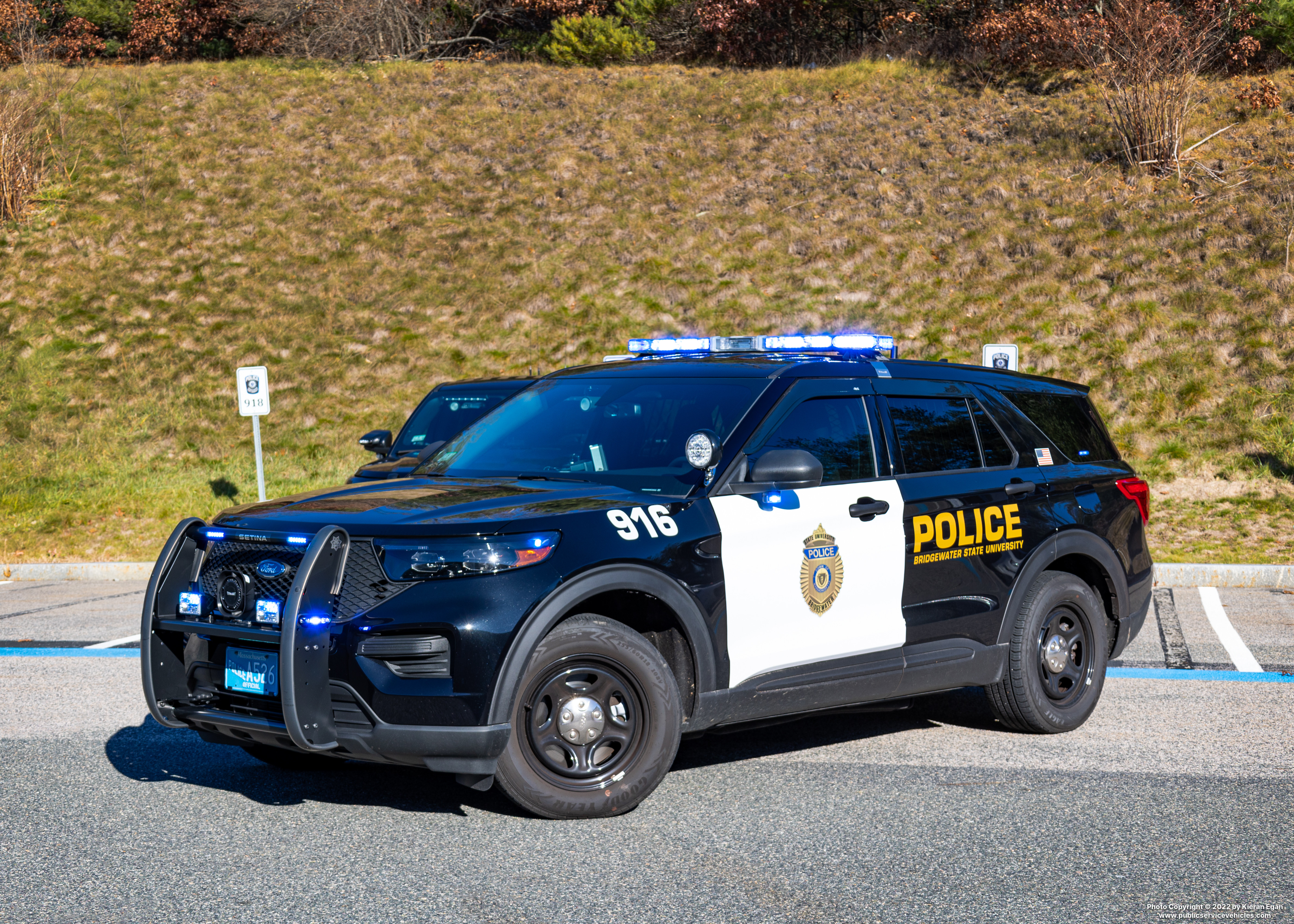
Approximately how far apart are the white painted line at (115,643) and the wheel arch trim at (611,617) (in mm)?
6009

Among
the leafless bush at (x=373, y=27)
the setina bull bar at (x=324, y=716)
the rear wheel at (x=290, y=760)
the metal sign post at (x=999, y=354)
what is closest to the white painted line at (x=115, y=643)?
the rear wheel at (x=290, y=760)

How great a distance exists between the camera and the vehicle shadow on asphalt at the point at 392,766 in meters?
5.18

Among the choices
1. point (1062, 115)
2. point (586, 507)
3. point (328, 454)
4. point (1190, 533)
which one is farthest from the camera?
point (1062, 115)

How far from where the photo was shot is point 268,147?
31438mm

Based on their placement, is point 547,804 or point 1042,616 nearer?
point 547,804

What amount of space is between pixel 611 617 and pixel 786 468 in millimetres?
937

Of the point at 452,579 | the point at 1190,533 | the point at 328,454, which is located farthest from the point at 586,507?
the point at 328,454

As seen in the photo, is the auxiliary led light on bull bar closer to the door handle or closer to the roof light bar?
the door handle

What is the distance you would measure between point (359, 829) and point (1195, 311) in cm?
2037

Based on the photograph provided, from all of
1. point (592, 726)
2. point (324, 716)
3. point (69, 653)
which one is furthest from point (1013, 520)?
point (69, 653)

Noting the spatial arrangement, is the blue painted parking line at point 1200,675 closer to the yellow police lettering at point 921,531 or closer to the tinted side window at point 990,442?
the tinted side window at point 990,442

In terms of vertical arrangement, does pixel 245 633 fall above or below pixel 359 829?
above

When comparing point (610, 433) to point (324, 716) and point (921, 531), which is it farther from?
point (324, 716)

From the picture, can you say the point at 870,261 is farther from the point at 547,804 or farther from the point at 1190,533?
the point at 547,804
